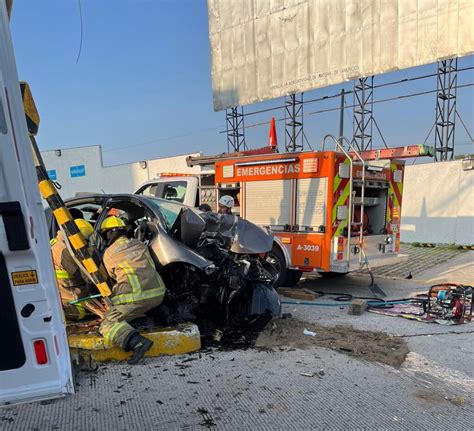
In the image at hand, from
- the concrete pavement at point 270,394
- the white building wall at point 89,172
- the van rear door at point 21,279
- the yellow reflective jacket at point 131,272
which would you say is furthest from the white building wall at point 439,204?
the white building wall at point 89,172

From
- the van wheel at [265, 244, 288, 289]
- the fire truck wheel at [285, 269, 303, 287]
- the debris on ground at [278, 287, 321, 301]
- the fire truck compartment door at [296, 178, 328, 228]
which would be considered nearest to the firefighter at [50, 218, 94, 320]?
the debris on ground at [278, 287, 321, 301]

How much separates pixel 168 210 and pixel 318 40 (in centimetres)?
1041

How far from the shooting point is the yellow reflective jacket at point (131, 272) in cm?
345

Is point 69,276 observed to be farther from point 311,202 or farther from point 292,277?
point 292,277

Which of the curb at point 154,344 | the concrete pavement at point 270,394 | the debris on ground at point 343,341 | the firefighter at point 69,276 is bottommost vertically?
the debris on ground at point 343,341

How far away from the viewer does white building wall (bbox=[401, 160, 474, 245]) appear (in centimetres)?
1034

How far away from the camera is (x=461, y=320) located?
470 cm

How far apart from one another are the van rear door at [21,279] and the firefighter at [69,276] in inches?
79.6

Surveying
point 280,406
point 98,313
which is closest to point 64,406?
point 98,313

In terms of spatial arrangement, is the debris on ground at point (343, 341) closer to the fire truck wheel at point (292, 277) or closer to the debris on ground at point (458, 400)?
the debris on ground at point (458, 400)

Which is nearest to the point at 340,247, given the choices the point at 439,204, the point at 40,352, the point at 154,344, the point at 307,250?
the point at 307,250

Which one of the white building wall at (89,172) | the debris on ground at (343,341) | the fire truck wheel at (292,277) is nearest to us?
the debris on ground at (343,341)

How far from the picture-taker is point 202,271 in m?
3.99

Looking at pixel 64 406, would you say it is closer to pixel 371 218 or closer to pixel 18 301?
pixel 18 301
